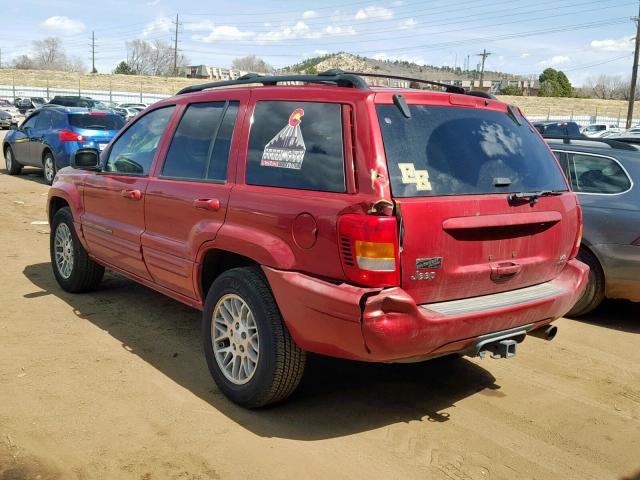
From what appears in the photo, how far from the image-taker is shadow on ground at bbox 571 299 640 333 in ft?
19.2

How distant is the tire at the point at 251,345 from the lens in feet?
11.6

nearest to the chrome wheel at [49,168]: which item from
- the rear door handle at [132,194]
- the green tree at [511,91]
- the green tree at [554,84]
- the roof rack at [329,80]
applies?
the rear door handle at [132,194]

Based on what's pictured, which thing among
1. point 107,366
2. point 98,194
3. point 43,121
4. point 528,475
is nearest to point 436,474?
point 528,475

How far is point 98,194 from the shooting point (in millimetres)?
5398

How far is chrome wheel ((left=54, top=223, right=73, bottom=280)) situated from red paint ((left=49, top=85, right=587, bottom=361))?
2.14 metres

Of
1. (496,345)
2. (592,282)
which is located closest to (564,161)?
(592,282)

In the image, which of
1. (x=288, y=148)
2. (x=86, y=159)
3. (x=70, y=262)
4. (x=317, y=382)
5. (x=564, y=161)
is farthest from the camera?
(x=564, y=161)

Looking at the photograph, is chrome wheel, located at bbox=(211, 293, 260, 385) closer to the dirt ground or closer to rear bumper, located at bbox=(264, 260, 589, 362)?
the dirt ground

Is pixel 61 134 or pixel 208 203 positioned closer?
pixel 208 203

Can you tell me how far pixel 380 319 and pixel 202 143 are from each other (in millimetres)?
1971

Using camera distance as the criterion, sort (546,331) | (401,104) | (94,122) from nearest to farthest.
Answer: (401,104) < (546,331) < (94,122)

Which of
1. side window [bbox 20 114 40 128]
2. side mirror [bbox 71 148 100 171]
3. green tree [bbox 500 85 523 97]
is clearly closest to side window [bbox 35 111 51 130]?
side window [bbox 20 114 40 128]

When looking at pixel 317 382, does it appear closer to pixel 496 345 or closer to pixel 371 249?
pixel 496 345

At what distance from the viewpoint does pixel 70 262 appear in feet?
19.7
